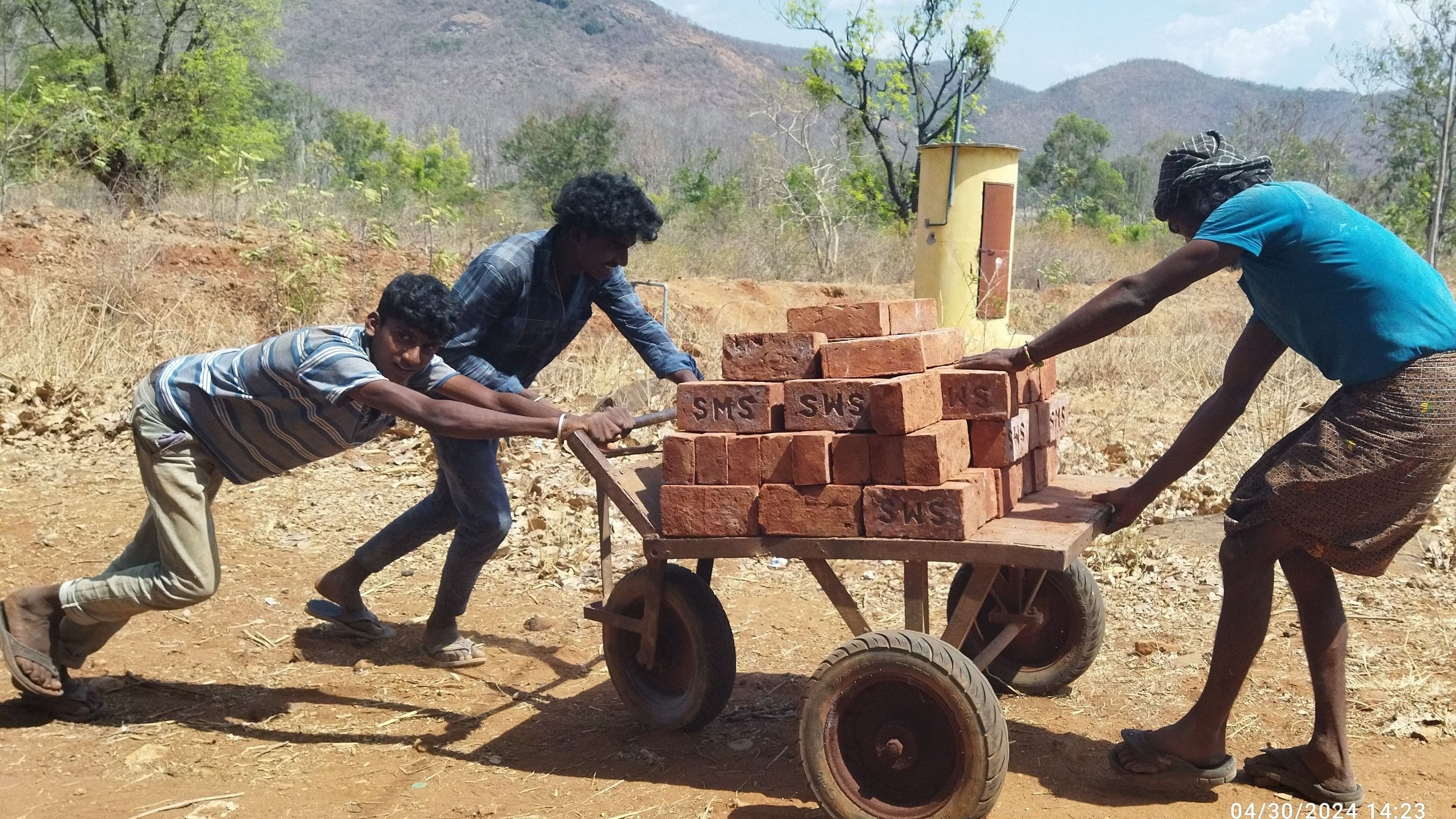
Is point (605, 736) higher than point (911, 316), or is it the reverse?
point (911, 316)

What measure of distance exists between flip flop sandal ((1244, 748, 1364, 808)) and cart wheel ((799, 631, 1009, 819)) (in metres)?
0.96

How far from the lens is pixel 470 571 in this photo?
4.75m

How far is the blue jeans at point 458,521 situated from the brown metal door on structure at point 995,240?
6.58m

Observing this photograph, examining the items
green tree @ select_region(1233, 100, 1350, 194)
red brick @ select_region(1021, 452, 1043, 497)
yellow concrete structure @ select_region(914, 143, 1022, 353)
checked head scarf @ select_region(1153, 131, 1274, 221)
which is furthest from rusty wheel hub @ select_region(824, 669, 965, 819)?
green tree @ select_region(1233, 100, 1350, 194)

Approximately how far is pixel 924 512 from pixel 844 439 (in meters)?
0.32

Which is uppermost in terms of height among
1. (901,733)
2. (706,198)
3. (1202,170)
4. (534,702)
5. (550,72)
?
(550,72)

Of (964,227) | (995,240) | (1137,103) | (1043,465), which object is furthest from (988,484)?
(1137,103)

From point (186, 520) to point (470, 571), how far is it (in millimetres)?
1138

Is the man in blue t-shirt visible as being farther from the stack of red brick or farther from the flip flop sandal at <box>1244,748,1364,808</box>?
the stack of red brick

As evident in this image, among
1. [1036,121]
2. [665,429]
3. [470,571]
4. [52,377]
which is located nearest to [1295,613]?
[470,571]

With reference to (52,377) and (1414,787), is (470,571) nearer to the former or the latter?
(1414,787)

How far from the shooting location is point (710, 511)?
351cm

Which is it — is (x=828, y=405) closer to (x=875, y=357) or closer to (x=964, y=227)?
(x=875, y=357)

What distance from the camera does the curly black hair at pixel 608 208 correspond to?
4.16 m
